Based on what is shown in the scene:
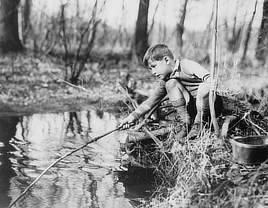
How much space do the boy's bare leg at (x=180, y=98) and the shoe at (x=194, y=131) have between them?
119mm

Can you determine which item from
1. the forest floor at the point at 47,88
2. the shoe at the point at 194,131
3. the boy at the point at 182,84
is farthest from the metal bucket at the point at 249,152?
the forest floor at the point at 47,88

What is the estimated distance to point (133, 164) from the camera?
481cm

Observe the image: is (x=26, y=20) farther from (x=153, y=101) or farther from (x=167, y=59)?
(x=167, y=59)

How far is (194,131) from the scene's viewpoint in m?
3.97

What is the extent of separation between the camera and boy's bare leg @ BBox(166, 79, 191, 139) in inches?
165

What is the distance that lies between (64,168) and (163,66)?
1.63m

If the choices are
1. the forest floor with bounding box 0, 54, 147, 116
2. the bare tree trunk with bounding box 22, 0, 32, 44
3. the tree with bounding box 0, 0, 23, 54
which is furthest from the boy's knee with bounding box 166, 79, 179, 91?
the bare tree trunk with bounding box 22, 0, 32, 44

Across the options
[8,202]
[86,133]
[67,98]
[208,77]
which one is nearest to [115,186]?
[8,202]

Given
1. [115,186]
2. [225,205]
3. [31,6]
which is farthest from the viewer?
A: [31,6]

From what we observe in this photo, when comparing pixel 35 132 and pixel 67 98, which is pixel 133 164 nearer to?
pixel 35 132

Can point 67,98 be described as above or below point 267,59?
below

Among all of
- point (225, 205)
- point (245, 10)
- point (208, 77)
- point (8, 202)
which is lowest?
point (8, 202)

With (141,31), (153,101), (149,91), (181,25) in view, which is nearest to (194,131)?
(153,101)

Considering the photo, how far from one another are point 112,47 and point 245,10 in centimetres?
337
